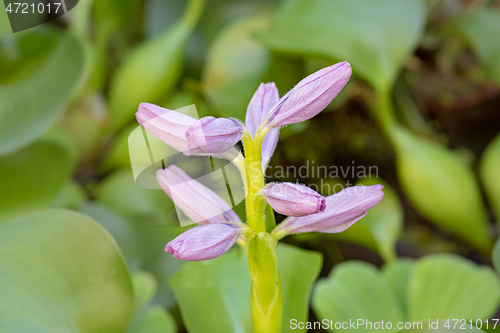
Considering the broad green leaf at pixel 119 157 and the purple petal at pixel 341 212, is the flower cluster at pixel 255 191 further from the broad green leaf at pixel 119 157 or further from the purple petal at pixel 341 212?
the broad green leaf at pixel 119 157

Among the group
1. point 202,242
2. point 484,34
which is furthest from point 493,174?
point 202,242

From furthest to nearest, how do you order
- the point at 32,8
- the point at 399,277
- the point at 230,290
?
the point at 32,8 < the point at 399,277 < the point at 230,290

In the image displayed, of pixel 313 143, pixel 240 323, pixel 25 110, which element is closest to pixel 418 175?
pixel 313 143

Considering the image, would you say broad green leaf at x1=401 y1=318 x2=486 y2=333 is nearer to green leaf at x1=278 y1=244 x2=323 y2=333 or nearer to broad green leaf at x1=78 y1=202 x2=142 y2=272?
green leaf at x1=278 y1=244 x2=323 y2=333

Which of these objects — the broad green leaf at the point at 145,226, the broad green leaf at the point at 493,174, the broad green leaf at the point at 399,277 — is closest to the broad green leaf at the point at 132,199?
the broad green leaf at the point at 145,226

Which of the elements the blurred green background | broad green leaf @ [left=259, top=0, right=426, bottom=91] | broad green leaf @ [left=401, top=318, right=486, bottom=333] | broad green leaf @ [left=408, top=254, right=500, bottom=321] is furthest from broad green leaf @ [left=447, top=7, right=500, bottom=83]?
broad green leaf @ [left=401, top=318, right=486, bottom=333]

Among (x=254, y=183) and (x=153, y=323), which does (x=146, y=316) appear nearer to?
(x=153, y=323)
